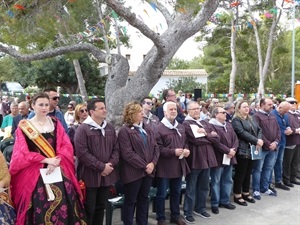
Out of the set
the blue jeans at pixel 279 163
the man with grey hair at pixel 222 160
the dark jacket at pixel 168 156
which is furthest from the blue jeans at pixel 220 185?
the blue jeans at pixel 279 163

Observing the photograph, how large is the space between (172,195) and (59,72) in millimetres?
19700

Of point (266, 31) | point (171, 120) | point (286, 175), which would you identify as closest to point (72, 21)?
point (171, 120)

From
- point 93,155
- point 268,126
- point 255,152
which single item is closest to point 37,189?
point 93,155

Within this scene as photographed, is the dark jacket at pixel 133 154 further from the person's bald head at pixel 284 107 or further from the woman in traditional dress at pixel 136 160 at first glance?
the person's bald head at pixel 284 107

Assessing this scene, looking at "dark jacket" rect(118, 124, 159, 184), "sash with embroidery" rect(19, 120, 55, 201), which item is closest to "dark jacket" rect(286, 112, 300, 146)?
"dark jacket" rect(118, 124, 159, 184)

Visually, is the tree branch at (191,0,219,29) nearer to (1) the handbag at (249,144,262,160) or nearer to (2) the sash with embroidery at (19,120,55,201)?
(1) the handbag at (249,144,262,160)

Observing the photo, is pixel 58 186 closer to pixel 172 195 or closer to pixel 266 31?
pixel 172 195

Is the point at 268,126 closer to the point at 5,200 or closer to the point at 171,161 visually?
the point at 171,161

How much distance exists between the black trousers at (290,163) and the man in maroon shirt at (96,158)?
13.4 feet

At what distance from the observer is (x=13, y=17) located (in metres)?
5.73

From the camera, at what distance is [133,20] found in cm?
511

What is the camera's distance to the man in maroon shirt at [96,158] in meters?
3.90

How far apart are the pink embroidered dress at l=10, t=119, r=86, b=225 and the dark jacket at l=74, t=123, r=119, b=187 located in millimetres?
212

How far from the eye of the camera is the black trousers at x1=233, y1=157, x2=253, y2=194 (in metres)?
5.73
